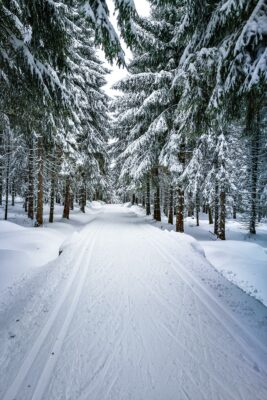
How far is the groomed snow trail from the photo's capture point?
2564mm

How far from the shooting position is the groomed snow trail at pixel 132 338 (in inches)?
101

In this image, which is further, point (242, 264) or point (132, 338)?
point (242, 264)

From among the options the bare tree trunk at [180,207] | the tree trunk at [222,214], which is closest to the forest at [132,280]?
the bare tree trunk at [180,207]

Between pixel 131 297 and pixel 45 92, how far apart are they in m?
5.41

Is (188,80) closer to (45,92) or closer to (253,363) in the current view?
(45,92)

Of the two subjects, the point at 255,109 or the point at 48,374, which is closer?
the point at 48,374

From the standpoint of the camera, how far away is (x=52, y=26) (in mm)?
5273

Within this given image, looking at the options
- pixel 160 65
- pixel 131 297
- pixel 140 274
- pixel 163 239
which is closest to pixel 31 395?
pixel 131 297

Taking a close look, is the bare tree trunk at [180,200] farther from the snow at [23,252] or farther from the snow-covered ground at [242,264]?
the snow at [23,252]

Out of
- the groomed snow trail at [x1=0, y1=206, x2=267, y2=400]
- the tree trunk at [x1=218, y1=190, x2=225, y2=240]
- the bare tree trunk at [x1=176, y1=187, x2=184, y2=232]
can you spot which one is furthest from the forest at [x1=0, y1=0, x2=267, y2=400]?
the tree trunk at [x1=218, y1=190, x2=225, y2=240]

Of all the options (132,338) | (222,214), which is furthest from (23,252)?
(222,214)

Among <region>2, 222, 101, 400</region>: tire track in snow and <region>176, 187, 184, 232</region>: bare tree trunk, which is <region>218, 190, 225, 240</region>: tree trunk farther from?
<region>2, 222, 101, 400</region>: tire track in snow

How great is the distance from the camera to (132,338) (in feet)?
11.3

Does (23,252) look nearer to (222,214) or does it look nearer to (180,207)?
(180,207)
